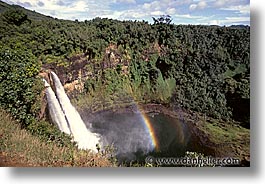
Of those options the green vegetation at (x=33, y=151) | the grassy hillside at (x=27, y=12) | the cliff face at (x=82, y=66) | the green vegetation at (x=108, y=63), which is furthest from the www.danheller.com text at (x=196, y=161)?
the grassy hillside at (x=27, y=12)

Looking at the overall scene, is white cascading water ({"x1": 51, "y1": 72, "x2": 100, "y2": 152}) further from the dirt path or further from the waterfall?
the dirt path

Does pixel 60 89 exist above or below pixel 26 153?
above

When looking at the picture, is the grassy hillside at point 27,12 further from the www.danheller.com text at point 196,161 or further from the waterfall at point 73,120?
the www.danheller.com text at point 196,161

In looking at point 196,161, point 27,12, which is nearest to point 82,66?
point 27,12

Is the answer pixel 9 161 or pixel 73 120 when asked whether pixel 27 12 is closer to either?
pixel 73 120

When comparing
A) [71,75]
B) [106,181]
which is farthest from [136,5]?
[106,181]

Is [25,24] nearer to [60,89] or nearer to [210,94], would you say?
[60,89]
